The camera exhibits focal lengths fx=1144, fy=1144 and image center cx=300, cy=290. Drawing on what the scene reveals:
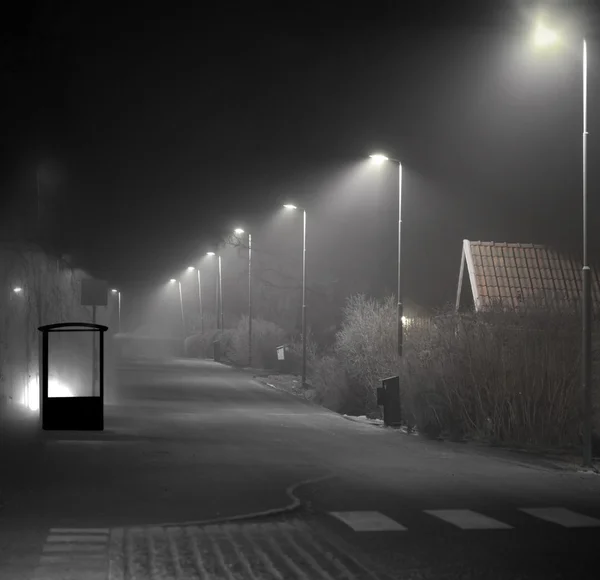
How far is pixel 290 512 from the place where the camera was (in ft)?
45.9

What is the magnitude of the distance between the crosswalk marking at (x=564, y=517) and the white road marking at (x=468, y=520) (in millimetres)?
732

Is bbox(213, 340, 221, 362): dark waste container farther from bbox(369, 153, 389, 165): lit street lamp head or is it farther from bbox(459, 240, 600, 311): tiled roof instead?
bbox(369, 153, 389, 165): lit street lamp head

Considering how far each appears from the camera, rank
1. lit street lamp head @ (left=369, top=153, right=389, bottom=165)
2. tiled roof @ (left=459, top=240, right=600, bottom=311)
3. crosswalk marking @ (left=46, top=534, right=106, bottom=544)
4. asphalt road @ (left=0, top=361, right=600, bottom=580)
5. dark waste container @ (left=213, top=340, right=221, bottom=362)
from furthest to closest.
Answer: dark waste container @ (left=213, top=340, right=221, bottom=362), tiled roof @ (left=459, top=240, right=600, bottom=311), lit street lamp head @ (left=369, top=153, right=389, bottom=165), crosswalk marking @ (left=46, top=534, right=106, bottom=544), asphalt road @ (left=0, top=361, right=600, bottom=580)

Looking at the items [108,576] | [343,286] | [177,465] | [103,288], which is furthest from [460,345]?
[343,286]

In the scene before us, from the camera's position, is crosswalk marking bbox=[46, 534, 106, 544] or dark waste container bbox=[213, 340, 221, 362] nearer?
crosswalk marking bbox=[46, 534, 106, 544]

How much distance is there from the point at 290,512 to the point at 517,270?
1214 inches

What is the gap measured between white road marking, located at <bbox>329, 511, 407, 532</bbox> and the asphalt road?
0.02 metres

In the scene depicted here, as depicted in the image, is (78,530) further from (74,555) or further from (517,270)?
(517,270)

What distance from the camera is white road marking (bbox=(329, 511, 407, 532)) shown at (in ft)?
41.7

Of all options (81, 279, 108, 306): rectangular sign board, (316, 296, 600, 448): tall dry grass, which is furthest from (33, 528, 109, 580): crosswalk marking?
(81, 279, 108, 306): rectangular sign board

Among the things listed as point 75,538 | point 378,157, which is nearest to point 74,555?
point 75,538

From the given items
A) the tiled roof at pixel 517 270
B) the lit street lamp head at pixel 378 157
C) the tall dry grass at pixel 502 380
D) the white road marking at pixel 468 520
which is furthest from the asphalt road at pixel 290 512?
the tiled roof at pixel 517 270

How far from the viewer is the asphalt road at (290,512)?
34.9ft

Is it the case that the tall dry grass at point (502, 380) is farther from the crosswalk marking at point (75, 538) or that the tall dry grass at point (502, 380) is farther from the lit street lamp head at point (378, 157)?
the crosswalk marking at point (75, 538)
